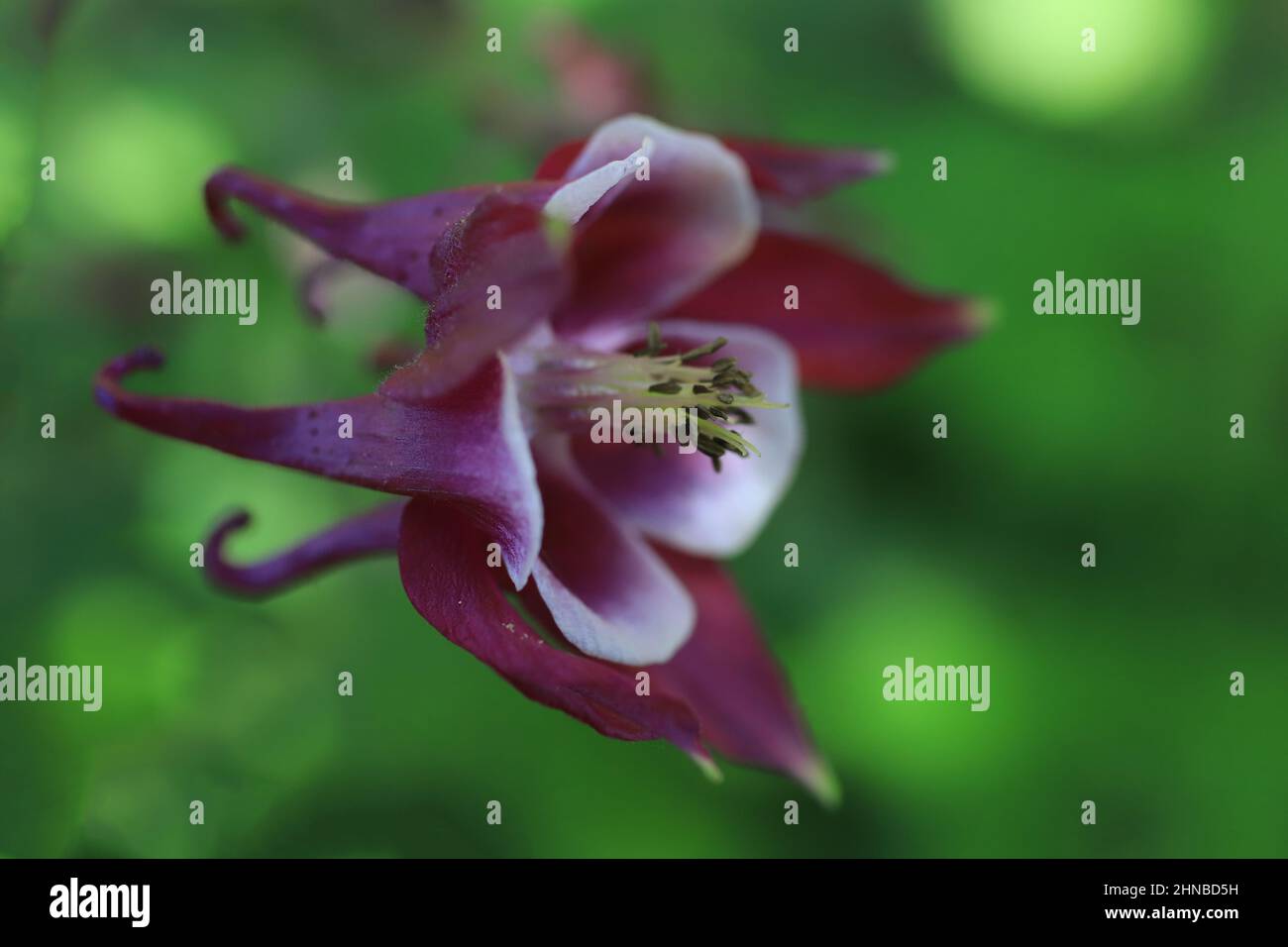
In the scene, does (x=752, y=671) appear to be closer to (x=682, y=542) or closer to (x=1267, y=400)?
(x=682, y=542)

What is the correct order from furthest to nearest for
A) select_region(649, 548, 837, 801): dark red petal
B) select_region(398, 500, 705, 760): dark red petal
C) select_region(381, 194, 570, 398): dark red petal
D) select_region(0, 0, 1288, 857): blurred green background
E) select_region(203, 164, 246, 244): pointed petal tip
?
select_region(0, 0, 1288, 857): blurred green background → select_region(649, 548, 837, 801): dark red petal → select_region(203, 164, 246, 244): pointed petal tip → select_region(398, 500, 705, 760): dark red petal → select_region(381, 194, 570, 398): dark red petal

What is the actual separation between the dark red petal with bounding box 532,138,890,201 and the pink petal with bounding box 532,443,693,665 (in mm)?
694

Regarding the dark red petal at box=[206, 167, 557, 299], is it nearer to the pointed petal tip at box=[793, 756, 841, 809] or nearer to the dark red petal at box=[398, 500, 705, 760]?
the dark red petal at box=[398, 500, 705, 760]

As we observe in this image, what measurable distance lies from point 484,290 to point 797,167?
3.34 feet

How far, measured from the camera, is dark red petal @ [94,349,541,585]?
1.95m

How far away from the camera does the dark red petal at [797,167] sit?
2578 millimetres

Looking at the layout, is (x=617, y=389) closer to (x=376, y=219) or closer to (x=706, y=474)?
(x=706, y=474)

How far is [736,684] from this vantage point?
9.00ft

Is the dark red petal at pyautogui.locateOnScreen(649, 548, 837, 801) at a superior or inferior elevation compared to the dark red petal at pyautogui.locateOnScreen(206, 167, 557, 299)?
inferior

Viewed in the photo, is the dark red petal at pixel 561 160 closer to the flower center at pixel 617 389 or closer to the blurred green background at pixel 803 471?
the flower center at pixel 617 389

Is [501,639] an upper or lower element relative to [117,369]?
lower

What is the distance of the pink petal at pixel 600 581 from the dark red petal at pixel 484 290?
0.42 metres

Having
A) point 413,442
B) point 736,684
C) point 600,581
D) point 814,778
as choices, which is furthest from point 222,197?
point 814,778

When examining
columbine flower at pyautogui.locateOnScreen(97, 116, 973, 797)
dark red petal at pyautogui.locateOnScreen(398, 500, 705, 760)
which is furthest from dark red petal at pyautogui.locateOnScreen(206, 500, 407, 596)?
dark red petal at pyautogui.locateOnScreen(398, 500, 705, 760)
